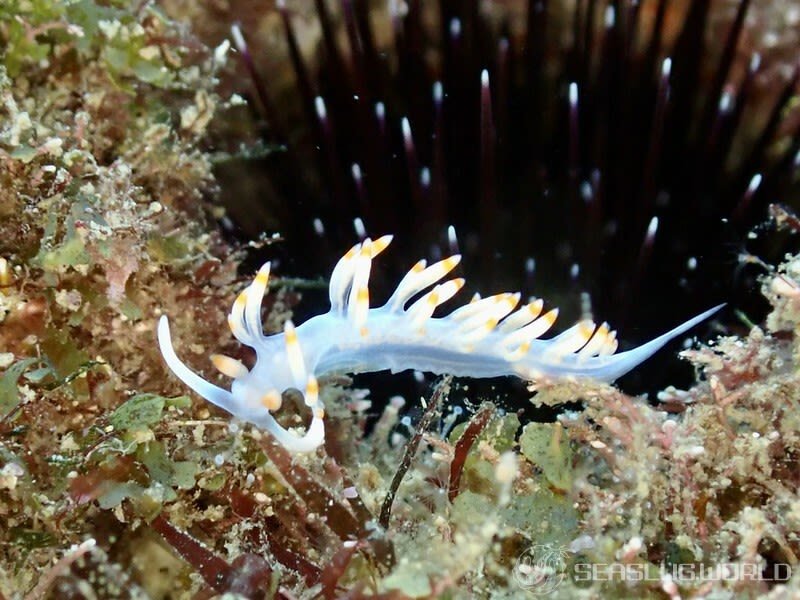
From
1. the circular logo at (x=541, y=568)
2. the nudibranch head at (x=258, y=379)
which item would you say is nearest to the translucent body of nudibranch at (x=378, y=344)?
the nudibranch head at (x=258, y=379)

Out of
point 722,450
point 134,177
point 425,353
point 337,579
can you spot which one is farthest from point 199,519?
point 722,450

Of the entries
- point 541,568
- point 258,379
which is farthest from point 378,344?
point 541,568

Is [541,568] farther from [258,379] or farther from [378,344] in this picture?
[258,379]

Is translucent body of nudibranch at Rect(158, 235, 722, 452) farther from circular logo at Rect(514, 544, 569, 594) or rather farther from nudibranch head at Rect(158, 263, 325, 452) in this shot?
circular logo at Rect(514, 544, 569, 594)

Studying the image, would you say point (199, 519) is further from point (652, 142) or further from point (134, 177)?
point (652, 142)

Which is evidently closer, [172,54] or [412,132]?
[412,132]

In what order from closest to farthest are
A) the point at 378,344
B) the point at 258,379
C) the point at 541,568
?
the point at 541,568
the point at 258,379
the point at 378,344
